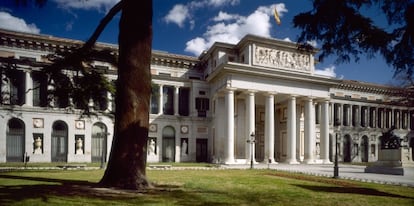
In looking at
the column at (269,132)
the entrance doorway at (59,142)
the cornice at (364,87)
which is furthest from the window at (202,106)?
the cornice at (364,87)

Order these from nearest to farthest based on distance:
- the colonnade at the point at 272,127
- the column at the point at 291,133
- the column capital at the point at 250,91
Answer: the colonnade at the point at 272,127 → the column capital at the point at 250,91 → the column at the point at 291,133

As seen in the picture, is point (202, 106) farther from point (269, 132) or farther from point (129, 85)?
point (129, 85)

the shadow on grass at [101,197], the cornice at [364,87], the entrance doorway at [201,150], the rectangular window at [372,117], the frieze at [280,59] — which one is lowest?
the entrance doorway at [201,150]

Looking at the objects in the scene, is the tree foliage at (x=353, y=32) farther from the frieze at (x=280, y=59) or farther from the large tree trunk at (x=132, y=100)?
the frieze at (x=280, y=59)

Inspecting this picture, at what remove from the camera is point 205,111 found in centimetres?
4406

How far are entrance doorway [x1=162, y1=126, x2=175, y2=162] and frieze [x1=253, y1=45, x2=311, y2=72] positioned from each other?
47.5 ft

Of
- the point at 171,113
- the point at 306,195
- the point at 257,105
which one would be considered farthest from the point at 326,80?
the point at 306,195

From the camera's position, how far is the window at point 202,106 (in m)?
43.7

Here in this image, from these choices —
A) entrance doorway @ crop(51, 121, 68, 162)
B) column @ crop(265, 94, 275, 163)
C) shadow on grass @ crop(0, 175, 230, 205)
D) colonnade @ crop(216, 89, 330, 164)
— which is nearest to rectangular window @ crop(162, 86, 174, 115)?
colonnade @ crop(216, 89, 330, 164)

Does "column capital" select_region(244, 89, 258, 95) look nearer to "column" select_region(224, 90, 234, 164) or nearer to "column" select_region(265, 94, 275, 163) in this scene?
"column" select_region(224, 90, 234, 164)

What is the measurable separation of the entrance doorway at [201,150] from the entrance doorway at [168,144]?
3173mm

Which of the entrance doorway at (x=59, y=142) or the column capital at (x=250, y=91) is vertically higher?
the column capital at (x=250, y=91)

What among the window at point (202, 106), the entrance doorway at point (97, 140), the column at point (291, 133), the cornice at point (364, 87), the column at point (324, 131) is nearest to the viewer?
the column at point (291, 133)

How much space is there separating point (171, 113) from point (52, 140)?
14694 mm
